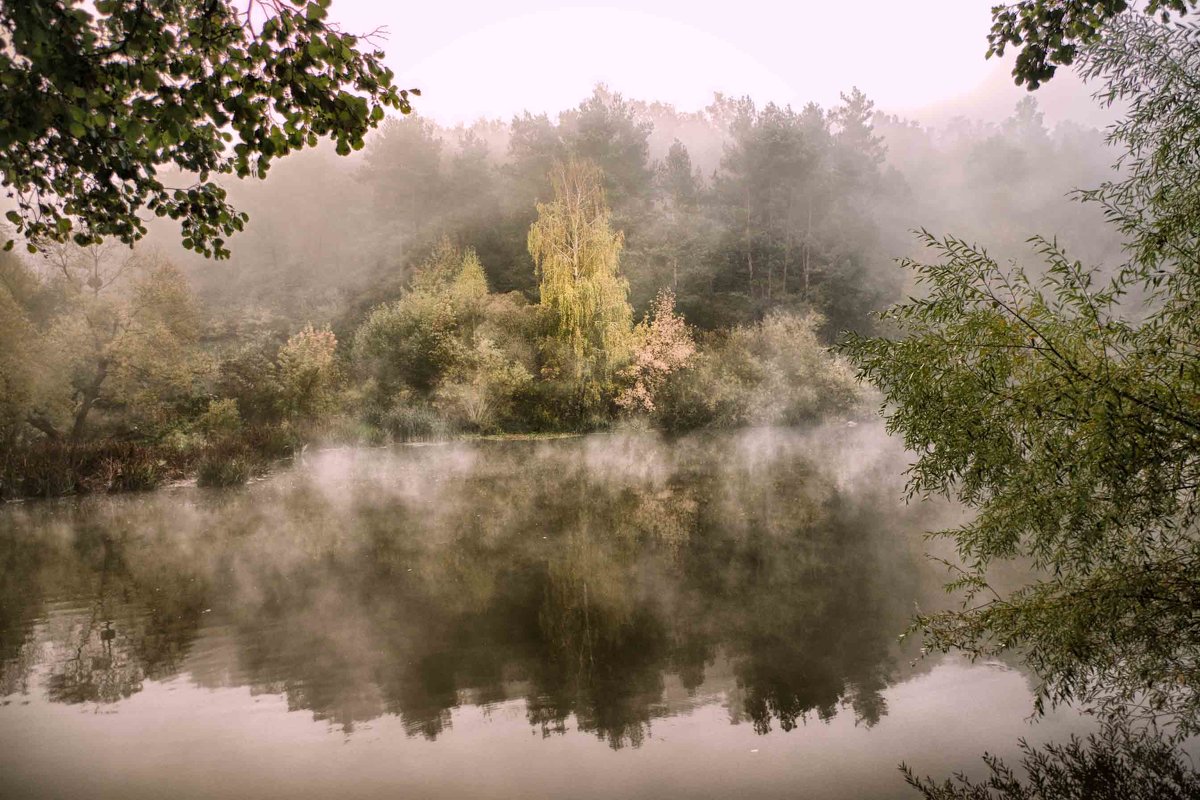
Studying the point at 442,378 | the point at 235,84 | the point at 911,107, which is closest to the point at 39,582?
the point at 235,84

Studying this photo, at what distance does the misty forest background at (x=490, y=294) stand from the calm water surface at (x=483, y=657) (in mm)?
5126

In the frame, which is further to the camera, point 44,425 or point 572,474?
point 44,425

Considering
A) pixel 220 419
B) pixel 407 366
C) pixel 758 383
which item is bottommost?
pixel 220 419

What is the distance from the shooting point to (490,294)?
864 inches

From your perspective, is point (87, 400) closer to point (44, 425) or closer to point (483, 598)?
point (44, 425)

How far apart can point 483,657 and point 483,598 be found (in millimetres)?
1436

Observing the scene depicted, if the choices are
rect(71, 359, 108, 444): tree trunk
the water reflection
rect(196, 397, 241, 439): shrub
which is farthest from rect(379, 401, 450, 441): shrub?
rect(71, 359, 108, 444): tree trunk

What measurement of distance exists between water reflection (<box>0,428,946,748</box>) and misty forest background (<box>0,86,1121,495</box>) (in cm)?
413

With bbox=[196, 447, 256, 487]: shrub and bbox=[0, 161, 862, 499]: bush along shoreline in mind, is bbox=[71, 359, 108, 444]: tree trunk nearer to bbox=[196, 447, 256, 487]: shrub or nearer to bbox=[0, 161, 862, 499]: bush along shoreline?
bbox=[0, 161, 862, 499]: bush along shoreline

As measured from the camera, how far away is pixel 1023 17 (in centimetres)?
389

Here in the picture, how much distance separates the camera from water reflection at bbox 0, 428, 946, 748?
509cm

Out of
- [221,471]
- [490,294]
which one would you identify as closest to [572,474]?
[221,471]

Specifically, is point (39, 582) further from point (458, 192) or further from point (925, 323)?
point (458, 192)

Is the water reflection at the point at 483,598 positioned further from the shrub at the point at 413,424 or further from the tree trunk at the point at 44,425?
the shrub at the point at 413,424
